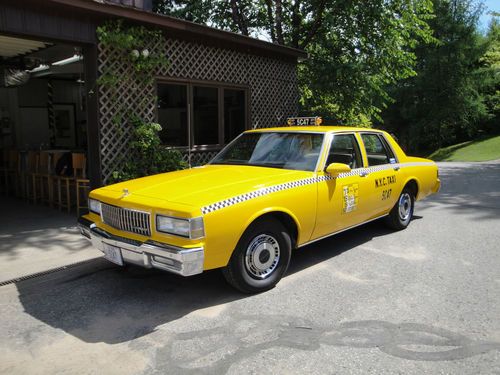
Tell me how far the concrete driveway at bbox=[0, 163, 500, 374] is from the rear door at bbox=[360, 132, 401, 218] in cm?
63

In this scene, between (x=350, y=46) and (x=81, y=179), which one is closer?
(x=81, y=179)

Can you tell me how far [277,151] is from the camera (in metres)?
5.24

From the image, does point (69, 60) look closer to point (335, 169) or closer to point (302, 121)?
point (302, 121)

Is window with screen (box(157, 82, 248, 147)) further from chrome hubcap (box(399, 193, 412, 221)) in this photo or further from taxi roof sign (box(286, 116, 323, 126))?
chrome hubcap (box(399, 193, 412, 221))

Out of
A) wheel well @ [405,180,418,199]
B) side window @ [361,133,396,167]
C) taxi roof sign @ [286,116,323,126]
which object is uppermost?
taxi roof sign @ [286,116,323,126]

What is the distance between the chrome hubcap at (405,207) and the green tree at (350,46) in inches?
257

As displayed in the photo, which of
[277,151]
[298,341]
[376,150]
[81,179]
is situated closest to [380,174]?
[376,150]

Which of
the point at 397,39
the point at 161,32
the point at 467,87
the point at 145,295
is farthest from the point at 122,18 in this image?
the point at 467,87

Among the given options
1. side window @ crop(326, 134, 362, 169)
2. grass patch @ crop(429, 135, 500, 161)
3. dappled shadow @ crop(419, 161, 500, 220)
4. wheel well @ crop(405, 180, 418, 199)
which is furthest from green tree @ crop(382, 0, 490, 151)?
side window @ crop(326, 134, 362, 169)

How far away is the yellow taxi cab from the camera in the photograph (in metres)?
3.74

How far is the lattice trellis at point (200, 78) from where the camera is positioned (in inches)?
295

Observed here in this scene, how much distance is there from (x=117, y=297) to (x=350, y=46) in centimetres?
1113

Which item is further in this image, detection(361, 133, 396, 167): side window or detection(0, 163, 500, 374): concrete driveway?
detection(361, 133, 396, 167): side window

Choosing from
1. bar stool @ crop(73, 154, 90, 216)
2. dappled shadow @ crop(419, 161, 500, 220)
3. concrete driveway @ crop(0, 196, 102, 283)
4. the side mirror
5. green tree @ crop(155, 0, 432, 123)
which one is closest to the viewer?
the side mirror
